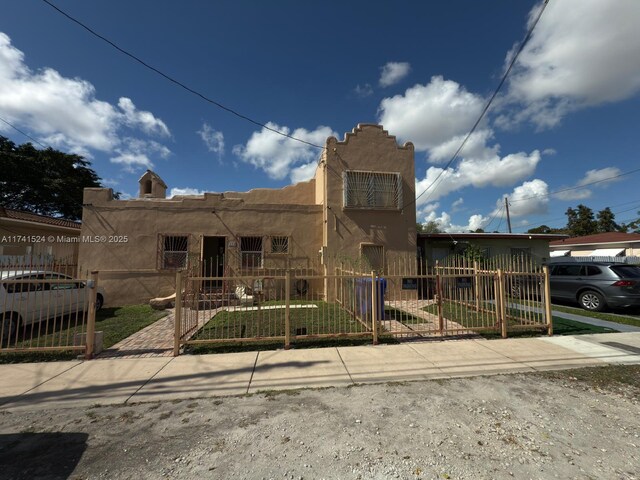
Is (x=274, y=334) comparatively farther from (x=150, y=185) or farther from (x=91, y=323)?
(x=150, y=185)

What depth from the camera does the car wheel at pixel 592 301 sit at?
9984mm

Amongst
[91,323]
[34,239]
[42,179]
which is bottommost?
[91,323]

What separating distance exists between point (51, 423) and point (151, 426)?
1.20m

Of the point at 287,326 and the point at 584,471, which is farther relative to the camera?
the point at 287,326

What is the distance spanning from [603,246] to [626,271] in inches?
800

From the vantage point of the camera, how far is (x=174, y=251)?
1251cm

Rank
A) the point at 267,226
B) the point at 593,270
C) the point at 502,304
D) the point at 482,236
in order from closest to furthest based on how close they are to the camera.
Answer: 1. the point at 502,304
2. the point at 593,270
3. the point at 267,226
4. the point at 482,236

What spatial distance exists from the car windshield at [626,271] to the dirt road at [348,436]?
24.2ft

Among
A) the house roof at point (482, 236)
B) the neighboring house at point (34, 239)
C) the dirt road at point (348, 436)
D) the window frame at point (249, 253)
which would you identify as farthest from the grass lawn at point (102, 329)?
the house roof at point (482, 236)

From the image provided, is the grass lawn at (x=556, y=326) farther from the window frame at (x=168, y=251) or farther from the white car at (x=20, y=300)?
the window frame at (x=168, y=251)

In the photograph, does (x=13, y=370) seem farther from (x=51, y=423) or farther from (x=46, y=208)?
(x=46, y=208)

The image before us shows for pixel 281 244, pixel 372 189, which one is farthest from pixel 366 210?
pixel 281 244

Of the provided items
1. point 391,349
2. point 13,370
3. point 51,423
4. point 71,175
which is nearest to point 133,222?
point 13,370

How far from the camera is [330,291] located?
1180 cm
